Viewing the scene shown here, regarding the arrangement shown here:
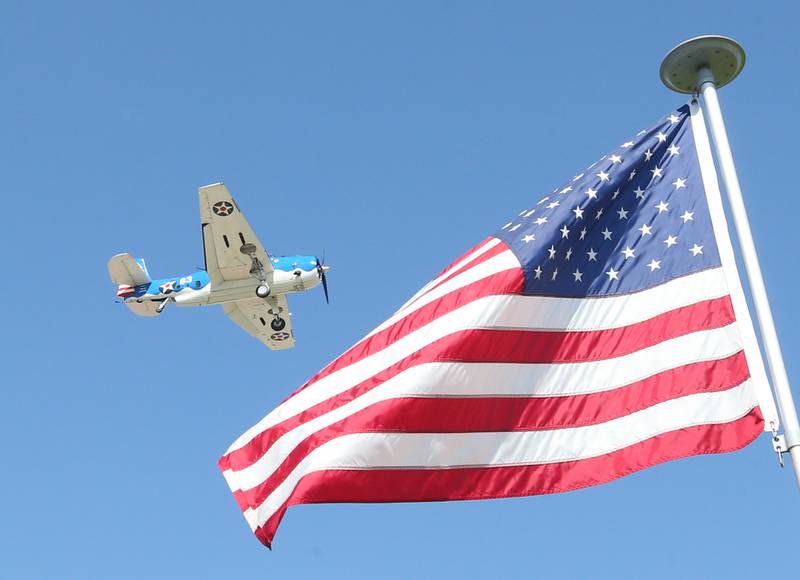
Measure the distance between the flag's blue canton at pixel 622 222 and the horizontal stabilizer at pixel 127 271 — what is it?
41864mm

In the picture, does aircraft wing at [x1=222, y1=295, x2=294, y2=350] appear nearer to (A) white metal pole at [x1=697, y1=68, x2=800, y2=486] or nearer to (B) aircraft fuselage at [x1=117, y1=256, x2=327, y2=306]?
(B) aircraft fuselage at [x1=117, y1=256, x2=327, y2=306]

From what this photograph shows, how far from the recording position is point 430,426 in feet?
25.3

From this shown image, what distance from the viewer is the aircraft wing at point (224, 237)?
1561 inches

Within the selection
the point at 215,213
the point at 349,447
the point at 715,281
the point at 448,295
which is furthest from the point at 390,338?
the point at 215,213

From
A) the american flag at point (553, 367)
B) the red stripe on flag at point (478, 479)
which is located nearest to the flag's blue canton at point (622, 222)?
the american flag at point (553, 367)

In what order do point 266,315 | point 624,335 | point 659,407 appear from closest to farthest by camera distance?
point 659,407 → point 624,335 → point 266,315

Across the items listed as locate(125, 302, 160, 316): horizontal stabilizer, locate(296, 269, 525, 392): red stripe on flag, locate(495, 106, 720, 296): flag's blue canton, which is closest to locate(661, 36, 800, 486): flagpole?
locate(495, 106, 720, 296): flag's blue canton

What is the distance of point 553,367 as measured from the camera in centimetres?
800

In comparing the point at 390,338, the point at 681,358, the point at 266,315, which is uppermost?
the point at 266,315

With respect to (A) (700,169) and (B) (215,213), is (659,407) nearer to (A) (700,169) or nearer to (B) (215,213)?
(A) (700,169)

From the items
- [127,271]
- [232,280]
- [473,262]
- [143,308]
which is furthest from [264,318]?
[473,262]

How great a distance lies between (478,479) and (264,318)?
40613 millimetres

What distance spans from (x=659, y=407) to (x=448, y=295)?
6.45 feet

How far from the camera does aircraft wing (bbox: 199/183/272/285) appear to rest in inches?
1561
